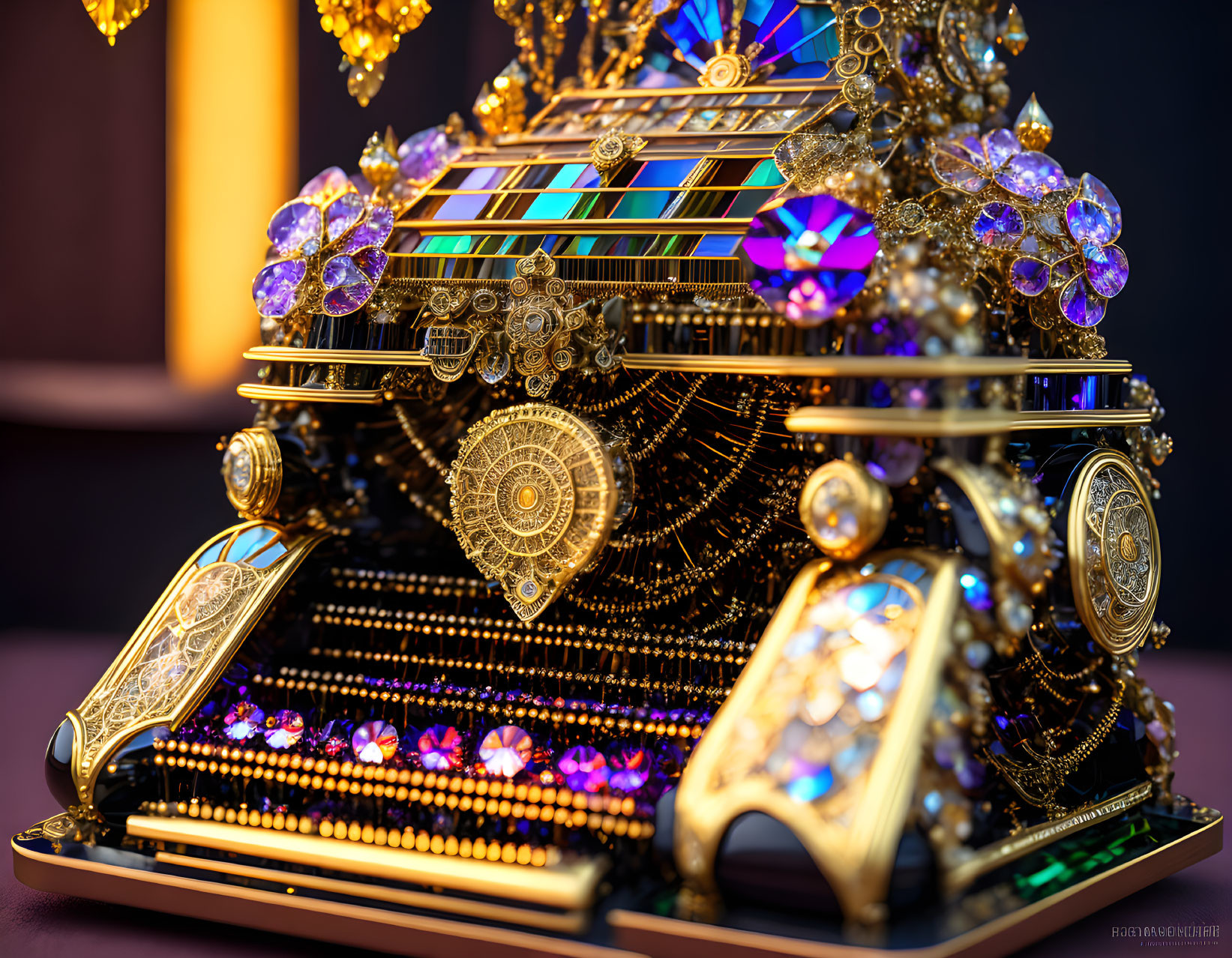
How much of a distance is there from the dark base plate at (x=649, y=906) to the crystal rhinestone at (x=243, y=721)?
22 centimetres

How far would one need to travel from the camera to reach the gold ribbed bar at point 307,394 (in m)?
2.16

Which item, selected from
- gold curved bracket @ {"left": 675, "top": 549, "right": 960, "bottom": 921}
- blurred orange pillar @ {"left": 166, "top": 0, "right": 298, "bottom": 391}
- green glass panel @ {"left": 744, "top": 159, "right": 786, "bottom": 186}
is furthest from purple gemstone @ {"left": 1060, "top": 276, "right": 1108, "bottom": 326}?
blurred orange pillar @ {"left": 166, "top": 0, "right": 298, "bottom": 391}

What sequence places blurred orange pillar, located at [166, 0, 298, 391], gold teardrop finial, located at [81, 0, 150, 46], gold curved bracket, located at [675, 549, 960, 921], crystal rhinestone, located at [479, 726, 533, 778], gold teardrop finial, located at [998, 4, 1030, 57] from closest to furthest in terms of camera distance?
1. gold curved bracket, located at [675, 549, 960, 921]
2. crystal rhinestone, located at [479, 726, 533, 778]
3. gold teardrop finial, located at [81, 0, 150, 46]
4. gold teardrop finial, located at [998, 4, 1030, 57]
5. blurred orange pillar, located at [166, 0, 298, 391]

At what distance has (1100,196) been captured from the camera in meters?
2.02

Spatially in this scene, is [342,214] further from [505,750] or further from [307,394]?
[505,750]

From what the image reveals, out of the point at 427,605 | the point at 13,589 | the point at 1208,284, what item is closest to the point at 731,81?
→ the point at 427,605

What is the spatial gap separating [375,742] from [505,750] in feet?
0.75

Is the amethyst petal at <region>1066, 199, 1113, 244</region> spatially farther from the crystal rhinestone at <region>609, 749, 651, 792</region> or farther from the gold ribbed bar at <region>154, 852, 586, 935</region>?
the gold ribbed bar at <region>154, 852, 586, 935</region>

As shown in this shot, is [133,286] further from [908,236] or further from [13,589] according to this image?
[908,236]

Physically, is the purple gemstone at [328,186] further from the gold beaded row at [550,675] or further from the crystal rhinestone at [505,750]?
the crystal rhinestone at [505,750]

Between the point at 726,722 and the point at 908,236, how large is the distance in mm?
832

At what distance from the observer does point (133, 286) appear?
433cm

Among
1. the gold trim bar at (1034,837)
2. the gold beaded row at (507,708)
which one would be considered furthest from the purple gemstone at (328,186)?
the gold trim bar at (1034,837)

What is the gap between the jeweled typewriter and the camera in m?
1.56
